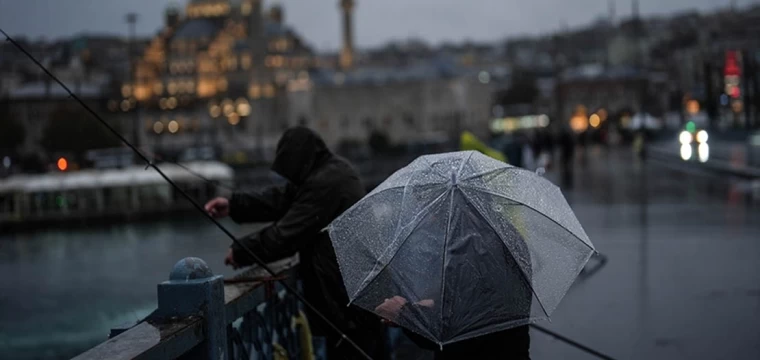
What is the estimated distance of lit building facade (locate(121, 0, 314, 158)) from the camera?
15038cm

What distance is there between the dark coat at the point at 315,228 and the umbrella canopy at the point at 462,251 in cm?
112

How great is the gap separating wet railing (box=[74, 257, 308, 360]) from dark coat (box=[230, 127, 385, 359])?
21 centimetres

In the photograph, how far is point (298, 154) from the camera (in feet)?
20.1

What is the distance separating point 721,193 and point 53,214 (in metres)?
36.2

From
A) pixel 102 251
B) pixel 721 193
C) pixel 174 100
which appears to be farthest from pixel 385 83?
pixel 721 193

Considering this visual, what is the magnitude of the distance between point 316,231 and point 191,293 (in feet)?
4.11

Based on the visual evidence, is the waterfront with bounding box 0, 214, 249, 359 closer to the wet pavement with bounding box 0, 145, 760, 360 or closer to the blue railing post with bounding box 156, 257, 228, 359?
the wet pavement with bounding box 0, 145, 760, 360

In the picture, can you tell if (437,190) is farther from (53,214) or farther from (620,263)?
(53,214)

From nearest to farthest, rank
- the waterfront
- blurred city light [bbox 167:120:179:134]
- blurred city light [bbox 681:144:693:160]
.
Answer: the waterfront → blurred city light [bbox 681:144:693:160] → blurred city light [bbox 167:120:179:134]

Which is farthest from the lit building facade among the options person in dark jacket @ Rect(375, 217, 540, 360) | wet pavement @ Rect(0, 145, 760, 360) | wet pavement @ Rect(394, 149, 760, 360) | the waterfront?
person in dark jacket @ Rect(375, 217, 540, 360)

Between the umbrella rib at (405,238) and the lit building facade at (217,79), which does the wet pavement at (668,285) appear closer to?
the umbrella rib at (405,238)

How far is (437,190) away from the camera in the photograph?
468cm

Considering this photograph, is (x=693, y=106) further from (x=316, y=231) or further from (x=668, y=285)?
(x=316, y=231)

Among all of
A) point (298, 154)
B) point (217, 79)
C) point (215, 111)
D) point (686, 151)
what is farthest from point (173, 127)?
point (298, 154)
